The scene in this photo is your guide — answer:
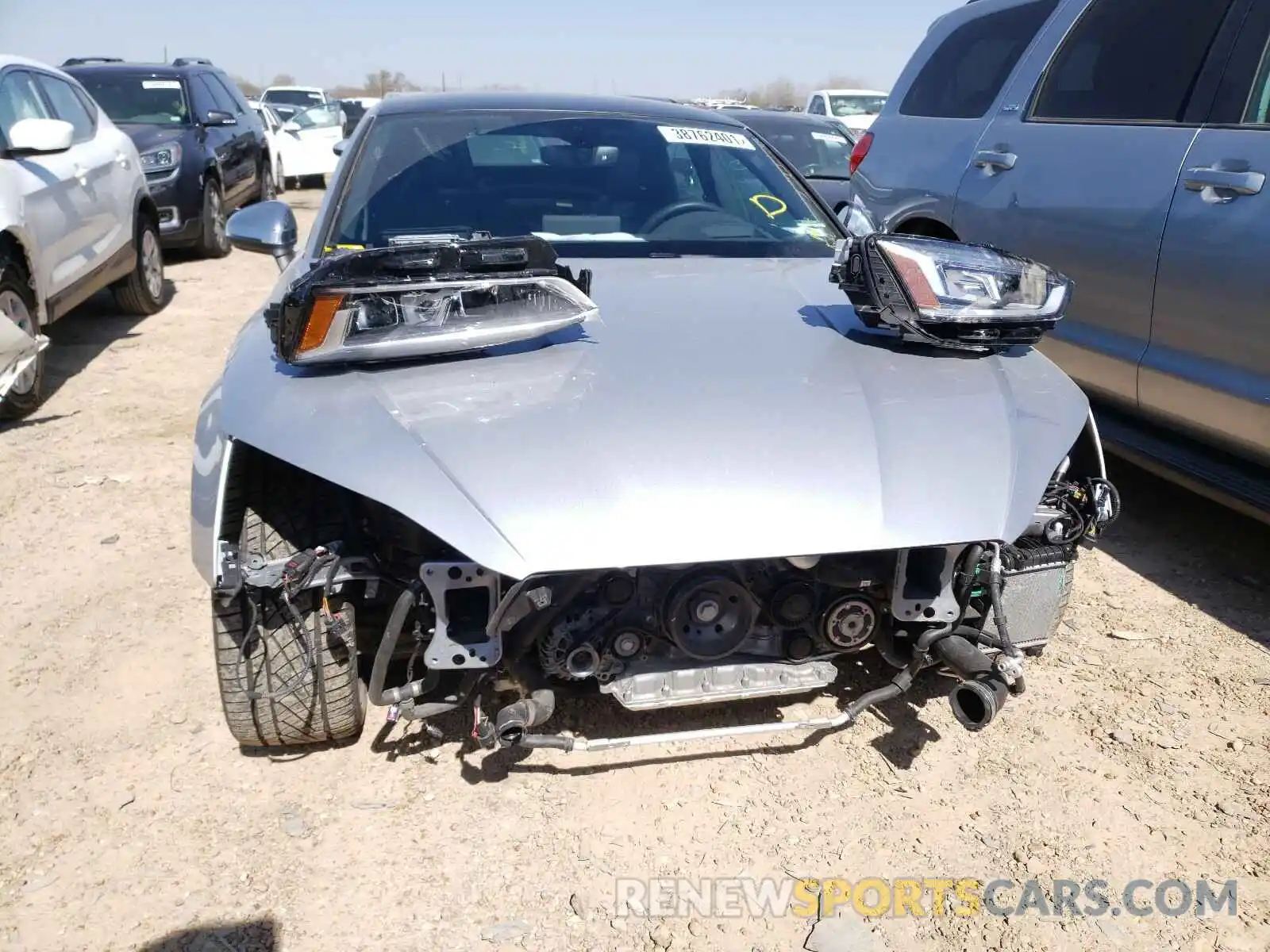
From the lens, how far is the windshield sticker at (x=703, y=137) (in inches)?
129

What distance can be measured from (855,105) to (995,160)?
13.7 metres

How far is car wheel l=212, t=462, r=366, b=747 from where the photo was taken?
2119 mm

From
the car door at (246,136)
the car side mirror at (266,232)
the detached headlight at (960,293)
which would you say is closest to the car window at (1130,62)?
the detached headlight at (960,293)

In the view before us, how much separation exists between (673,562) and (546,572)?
23 centimetres

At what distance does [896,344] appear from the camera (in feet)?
7.90

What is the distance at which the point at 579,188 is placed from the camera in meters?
3.12

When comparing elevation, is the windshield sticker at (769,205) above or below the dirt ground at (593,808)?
above

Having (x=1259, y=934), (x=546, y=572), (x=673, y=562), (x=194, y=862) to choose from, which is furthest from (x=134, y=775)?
(x=1259, y=934)

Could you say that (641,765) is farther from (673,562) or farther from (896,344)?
(896,344)

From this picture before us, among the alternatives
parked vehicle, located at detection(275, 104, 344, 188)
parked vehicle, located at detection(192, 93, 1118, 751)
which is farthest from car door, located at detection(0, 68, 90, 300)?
parked vehicle, located at detection(275, 104, 344, 188)

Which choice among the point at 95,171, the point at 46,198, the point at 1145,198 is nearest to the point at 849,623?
the point at 1145,198

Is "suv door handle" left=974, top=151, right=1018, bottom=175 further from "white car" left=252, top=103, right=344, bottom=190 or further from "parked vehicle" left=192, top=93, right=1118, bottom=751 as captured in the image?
"white car" left=252, top=103, right=344, bottom=190

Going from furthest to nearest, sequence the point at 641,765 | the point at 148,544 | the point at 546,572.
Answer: the point at 148,544
the point at 641,765
the point at 546,572

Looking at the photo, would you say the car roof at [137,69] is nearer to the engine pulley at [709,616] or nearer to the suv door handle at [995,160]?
the suv door handle at [995,160]
